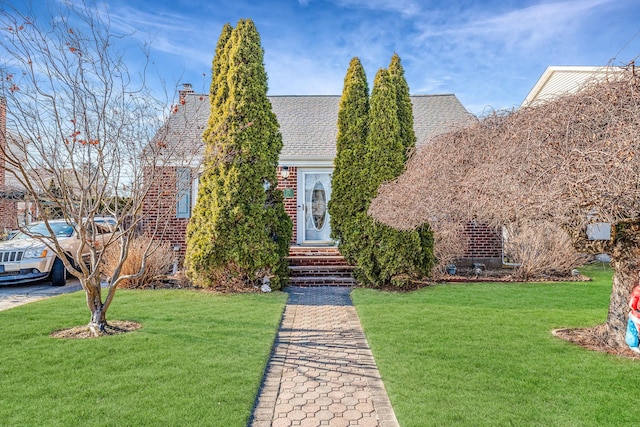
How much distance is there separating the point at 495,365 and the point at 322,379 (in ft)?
6.25

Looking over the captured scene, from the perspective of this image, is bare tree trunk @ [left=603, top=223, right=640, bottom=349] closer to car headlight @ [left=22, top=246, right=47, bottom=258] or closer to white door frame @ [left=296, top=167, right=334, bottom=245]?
white door frame @ [left=296, top=167, right=334, bottom=245]

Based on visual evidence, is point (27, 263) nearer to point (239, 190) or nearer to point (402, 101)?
point (239, 190)

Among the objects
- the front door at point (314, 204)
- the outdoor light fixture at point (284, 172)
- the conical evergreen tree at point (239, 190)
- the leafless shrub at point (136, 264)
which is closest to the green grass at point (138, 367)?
the conical evergreen tree at point (239, 190)

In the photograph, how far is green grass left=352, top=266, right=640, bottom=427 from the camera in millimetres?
3410

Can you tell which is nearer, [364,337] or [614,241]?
[614,241]

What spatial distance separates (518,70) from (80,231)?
39.7 feet

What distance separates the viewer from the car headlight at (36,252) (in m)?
9.78

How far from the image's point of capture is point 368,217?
32.0 ft

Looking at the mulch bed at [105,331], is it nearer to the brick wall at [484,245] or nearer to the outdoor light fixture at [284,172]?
the outdoor light fixture at [284,172]

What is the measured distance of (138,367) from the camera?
4.37 m

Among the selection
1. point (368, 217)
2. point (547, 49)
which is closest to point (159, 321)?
point (368, 217)

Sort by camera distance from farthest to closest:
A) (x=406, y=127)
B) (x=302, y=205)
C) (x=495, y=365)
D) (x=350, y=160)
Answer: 1. (x=302, y=205)
2. (x=350, y=160)
3. (x=406, y=127)
4. (x=495, y=365)

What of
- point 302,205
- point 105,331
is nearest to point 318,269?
point 302,205

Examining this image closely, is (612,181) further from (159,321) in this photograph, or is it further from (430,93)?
(430,93)
